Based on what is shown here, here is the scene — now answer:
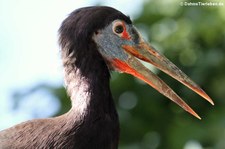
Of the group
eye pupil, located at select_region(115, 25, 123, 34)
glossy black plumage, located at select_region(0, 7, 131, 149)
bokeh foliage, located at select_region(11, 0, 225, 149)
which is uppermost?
eye pupil, located at select_region(115, 25, 123, 34)

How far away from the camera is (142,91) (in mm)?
9984

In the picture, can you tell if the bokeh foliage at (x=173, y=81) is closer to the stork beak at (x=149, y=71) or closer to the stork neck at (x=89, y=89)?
the stork beak at (x=149, y=71)

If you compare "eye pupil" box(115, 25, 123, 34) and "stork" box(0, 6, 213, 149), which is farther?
"eye pupil" box(115, 25, 123, 34)

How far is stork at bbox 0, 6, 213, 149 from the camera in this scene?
5828 mm

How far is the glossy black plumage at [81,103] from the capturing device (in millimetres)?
5812

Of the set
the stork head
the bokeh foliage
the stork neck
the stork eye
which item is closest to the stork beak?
the stork head

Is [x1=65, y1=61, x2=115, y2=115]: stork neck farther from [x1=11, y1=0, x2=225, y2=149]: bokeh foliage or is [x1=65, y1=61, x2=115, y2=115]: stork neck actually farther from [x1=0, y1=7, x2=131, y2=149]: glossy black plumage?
[x1=11, y1=0, x2=225, y2=149]: bokeh foliage

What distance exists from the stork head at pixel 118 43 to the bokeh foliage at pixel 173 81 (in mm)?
3035

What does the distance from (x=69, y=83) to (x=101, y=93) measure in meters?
0.22

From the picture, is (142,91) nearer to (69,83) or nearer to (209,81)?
(209,81)

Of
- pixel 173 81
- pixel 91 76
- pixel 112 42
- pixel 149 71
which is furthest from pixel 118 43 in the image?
pixel 173 81

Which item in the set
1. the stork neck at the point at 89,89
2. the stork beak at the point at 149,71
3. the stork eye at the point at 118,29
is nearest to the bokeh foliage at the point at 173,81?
the stork beak at the point at 149,71

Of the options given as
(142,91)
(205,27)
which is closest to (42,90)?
(142,91)

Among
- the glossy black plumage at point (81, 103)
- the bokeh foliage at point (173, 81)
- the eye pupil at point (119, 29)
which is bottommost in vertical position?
the bokeh foliage at point (173, 81)
